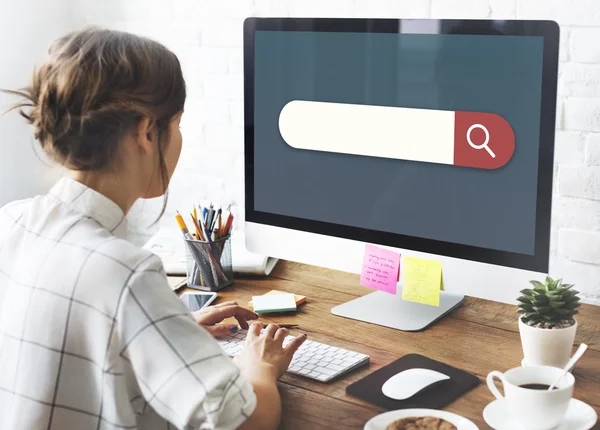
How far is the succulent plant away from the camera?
4.02 feet

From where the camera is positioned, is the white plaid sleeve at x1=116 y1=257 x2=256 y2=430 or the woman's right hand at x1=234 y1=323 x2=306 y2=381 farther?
the woman's right hand at x1=234 y1=323 x2=306 y2=381

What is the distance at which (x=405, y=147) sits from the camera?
4.50 ft

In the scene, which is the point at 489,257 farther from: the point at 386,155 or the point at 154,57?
the point at 154,57

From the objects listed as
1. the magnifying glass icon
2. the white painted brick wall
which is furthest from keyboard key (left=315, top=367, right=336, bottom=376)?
the white painted brick wall

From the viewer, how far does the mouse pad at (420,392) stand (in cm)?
115

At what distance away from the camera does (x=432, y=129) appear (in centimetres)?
134

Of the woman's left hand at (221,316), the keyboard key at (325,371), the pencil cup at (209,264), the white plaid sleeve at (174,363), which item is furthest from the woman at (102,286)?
the pencil cup at (209,264)

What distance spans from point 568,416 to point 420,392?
0.21 metres

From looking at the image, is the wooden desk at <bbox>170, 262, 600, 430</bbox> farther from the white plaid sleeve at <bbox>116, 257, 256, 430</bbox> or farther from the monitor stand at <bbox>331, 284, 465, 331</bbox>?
the white plaid sleeve at <bbox>116, 257, 256, 430</bbox>

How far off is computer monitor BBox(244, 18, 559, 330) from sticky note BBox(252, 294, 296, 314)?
0.08 meters

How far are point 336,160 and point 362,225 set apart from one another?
0.13 meters

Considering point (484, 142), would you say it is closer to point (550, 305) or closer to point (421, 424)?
point (550, 305)

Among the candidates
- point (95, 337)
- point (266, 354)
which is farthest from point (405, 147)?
point (95, 337)

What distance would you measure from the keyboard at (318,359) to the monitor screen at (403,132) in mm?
242
